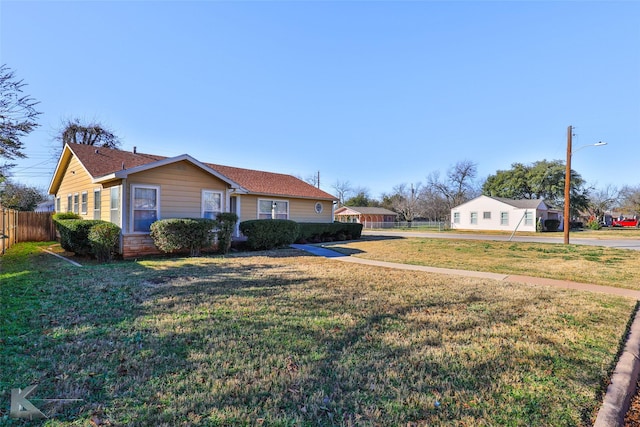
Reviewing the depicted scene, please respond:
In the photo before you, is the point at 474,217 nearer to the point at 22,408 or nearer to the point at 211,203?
the point at 211,203

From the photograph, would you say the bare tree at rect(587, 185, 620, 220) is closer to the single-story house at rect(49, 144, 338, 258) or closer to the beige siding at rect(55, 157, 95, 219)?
the single-story house at rect(49, 144, 338, 258)

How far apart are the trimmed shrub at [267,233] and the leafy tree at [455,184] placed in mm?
47422

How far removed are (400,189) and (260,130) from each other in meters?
46.8

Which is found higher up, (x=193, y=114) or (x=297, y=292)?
(x=193, y=114)

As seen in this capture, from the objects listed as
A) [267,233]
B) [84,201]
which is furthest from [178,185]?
[84,201]

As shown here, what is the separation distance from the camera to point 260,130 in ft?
75.5

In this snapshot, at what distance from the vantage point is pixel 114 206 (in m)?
11.5

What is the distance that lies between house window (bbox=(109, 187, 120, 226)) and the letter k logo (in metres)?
10.00

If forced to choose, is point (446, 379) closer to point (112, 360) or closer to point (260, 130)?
point (112, 360)

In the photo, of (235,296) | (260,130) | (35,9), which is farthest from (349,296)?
(260,130)

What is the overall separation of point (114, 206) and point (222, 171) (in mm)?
7741

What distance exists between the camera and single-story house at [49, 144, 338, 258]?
35.8 feet

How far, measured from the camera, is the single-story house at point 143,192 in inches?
429

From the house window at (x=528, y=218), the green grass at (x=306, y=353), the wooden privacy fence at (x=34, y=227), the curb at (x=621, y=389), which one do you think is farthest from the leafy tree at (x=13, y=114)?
the house window at (x=528, y=218)
